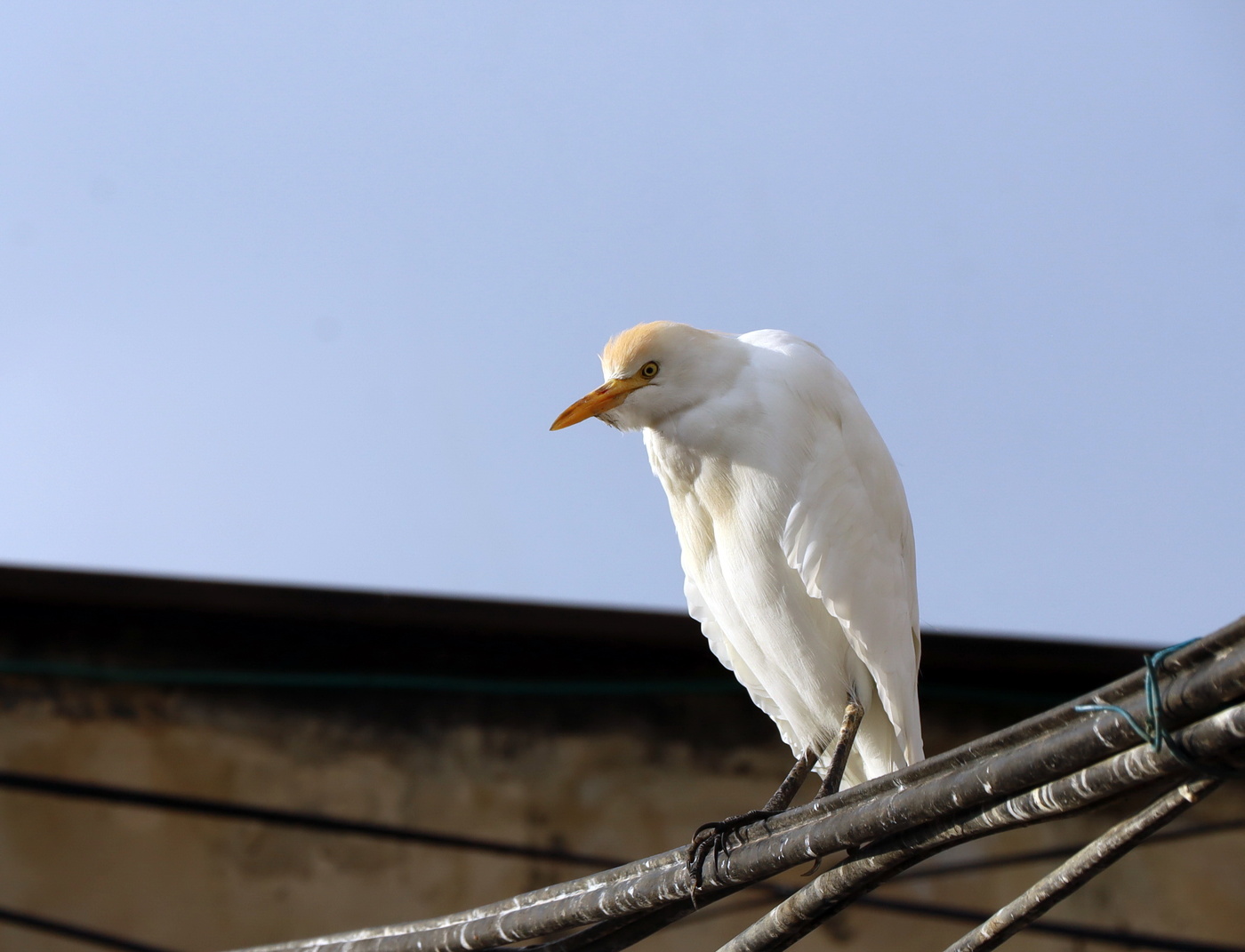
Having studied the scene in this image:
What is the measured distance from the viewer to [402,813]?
3.87 metres

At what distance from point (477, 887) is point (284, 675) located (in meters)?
1.06

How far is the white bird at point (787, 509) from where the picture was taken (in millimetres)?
2105

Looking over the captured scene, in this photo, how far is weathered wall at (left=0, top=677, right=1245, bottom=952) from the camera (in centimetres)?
370

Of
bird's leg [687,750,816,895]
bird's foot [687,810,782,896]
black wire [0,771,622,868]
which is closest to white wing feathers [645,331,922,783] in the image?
bird's leg [687,750,816,895]

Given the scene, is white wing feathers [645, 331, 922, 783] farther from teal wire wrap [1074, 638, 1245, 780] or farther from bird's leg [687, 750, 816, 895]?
teal wire wrap [1074, 638, 1245, 780]

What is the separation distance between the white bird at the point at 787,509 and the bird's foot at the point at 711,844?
0.32 meters

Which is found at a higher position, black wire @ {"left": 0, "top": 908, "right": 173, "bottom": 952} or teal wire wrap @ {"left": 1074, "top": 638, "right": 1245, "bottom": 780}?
teal wire wrap @ {"left": 1074, "top": 638, "right": 1245, "bottom": 780}

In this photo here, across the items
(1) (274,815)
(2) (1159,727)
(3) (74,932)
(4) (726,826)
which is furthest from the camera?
(1) (274,815)

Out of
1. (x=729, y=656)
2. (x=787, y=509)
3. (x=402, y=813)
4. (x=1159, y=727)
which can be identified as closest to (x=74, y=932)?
(x=402, y=813)

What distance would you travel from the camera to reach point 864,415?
2.33 meters

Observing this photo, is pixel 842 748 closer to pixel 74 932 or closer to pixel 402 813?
pixel 402 813

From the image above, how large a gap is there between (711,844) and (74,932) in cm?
297

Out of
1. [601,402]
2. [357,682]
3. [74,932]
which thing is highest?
[601,402]

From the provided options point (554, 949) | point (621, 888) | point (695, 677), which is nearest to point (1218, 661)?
point (621, 888)
